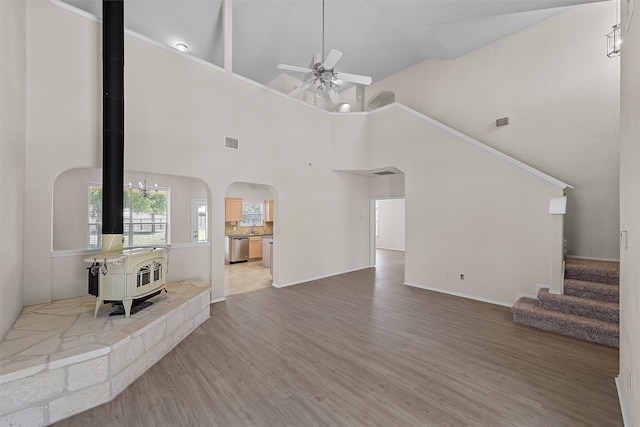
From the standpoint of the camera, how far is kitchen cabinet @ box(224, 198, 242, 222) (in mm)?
8188

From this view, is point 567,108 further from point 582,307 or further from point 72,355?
point 72,355

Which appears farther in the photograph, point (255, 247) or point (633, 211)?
point (255, 247)

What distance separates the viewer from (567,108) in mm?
4676

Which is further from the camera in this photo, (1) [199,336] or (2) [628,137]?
(1) [199,336]

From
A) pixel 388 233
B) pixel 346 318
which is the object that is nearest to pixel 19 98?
pixel 346 318

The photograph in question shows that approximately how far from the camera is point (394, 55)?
6.71 meters

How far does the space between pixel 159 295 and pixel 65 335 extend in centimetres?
120

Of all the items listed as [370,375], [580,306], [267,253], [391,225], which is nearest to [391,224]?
[391,225]

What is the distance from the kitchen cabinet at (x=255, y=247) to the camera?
28.0 ft

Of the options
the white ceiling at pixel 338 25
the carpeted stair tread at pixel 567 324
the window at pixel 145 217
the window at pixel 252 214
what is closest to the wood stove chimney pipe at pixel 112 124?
the white ceiling at pixel 338 25

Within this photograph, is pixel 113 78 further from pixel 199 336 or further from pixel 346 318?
pixel 346 318

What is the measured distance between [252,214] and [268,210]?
1.93 feet

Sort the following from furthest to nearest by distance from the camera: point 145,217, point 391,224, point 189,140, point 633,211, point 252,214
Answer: point 391,224 → point 252,214 → point 145,217 → point 189,140 → point 633,211

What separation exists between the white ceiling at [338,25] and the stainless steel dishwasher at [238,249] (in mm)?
5025
